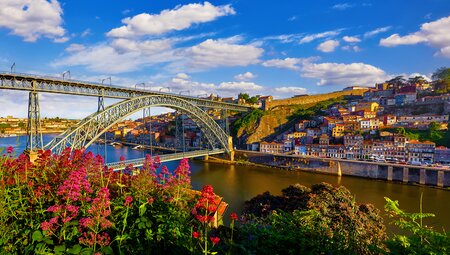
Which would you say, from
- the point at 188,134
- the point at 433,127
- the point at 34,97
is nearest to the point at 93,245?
the point at 34,97

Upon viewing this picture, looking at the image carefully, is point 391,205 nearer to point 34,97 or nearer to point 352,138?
point 34,97

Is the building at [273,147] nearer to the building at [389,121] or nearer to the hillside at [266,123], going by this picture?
the hillside at [266,123]

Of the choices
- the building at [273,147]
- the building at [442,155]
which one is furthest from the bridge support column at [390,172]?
the building at [273,147]

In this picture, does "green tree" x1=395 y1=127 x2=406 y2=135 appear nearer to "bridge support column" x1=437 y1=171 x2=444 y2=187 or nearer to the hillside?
"bridge support column" x1=437 y1=171 x2=444 y2=187

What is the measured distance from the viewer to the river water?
20.6 meters

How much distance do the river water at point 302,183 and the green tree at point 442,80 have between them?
38.1 meters

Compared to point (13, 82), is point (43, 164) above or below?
below

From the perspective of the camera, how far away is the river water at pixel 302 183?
67.5 ft

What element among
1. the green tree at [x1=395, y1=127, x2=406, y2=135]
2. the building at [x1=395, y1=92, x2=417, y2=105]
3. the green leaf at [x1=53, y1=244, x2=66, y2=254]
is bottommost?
the green leaf at [x1=53, y1=244, x2=66, y2=254]

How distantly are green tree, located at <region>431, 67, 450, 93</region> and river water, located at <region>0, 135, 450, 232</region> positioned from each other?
38.1 metres

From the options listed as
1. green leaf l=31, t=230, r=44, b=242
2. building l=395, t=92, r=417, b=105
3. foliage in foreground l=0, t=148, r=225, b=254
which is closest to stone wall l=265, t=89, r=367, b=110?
building l=395, t=92, r=417, b=105

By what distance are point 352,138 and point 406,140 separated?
6228 millimetres

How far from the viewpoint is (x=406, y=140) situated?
33.6 metres

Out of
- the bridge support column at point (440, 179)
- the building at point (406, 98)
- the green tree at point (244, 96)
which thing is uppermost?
Result: the green tree at point (244, 96)
